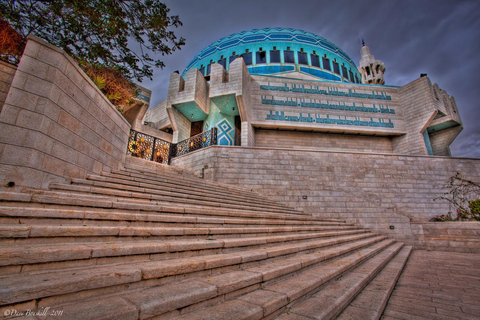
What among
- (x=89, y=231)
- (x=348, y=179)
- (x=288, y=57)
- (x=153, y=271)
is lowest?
(x=153, y=271)

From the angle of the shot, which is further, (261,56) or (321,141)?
(261,56)

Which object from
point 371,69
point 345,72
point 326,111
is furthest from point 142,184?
point 345,72

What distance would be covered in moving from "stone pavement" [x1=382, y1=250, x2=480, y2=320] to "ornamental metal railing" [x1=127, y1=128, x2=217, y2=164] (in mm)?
9971

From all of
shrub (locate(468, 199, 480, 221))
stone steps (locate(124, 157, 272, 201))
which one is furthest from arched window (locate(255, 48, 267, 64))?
shrub (locate(468, 199, 480, 221))

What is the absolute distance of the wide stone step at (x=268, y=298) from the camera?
1.65 metres

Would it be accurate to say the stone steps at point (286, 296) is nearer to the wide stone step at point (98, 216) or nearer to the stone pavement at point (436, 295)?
the stone pavement at point (436, 295)

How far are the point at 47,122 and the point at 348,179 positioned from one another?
11971 millimetres

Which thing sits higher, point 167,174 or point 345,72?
point 345,72

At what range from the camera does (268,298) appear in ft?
6.51

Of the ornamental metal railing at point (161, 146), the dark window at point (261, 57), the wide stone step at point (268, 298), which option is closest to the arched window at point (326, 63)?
the dark window at point (261, 57)

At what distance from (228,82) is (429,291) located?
13668 mm

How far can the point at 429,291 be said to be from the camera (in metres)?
3.37

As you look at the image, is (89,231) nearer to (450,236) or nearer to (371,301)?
(371,301)

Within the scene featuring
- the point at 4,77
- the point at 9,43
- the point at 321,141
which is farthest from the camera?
the point at 321,141
